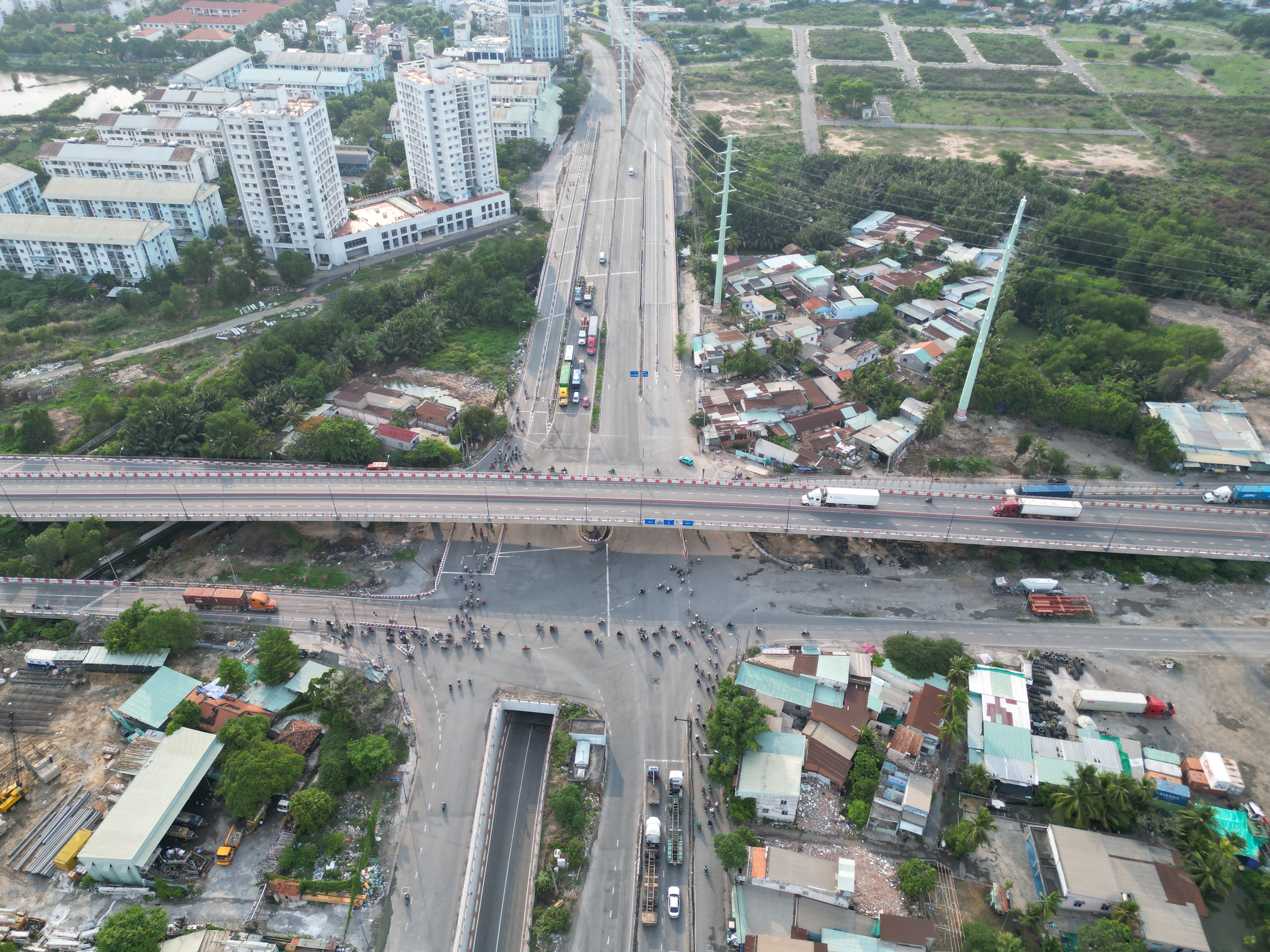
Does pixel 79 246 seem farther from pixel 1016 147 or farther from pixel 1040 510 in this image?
pixel 1016 147

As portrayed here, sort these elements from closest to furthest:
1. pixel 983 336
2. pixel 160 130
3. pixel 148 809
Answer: pixel 148 809, pixel 983 336, pixel 160 130

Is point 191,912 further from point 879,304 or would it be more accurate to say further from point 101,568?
point 879,304

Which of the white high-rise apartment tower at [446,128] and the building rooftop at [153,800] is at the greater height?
the white high-rise apartment tower at [446,128]

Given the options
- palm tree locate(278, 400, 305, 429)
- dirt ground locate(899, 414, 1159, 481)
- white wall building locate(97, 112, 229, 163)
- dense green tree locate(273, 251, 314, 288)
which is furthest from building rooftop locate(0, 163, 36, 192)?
dirt ground locate(899, 414, 1159, 481)

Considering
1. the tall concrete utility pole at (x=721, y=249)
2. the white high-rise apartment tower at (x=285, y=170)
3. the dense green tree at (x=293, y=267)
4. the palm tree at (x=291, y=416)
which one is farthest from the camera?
the dense green tree at (x=293, y=267)

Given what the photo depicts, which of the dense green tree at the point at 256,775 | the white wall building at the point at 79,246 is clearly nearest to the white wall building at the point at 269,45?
the white wall building at the point at 79,246

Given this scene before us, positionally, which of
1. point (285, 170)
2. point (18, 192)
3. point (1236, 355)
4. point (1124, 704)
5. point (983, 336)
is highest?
point (285, 170)

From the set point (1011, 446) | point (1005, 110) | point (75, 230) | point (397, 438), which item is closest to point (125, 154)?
point (75, 230)

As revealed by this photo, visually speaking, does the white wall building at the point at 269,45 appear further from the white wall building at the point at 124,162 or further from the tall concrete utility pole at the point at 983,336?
the tall concrete utility pole at the point at 983,336
